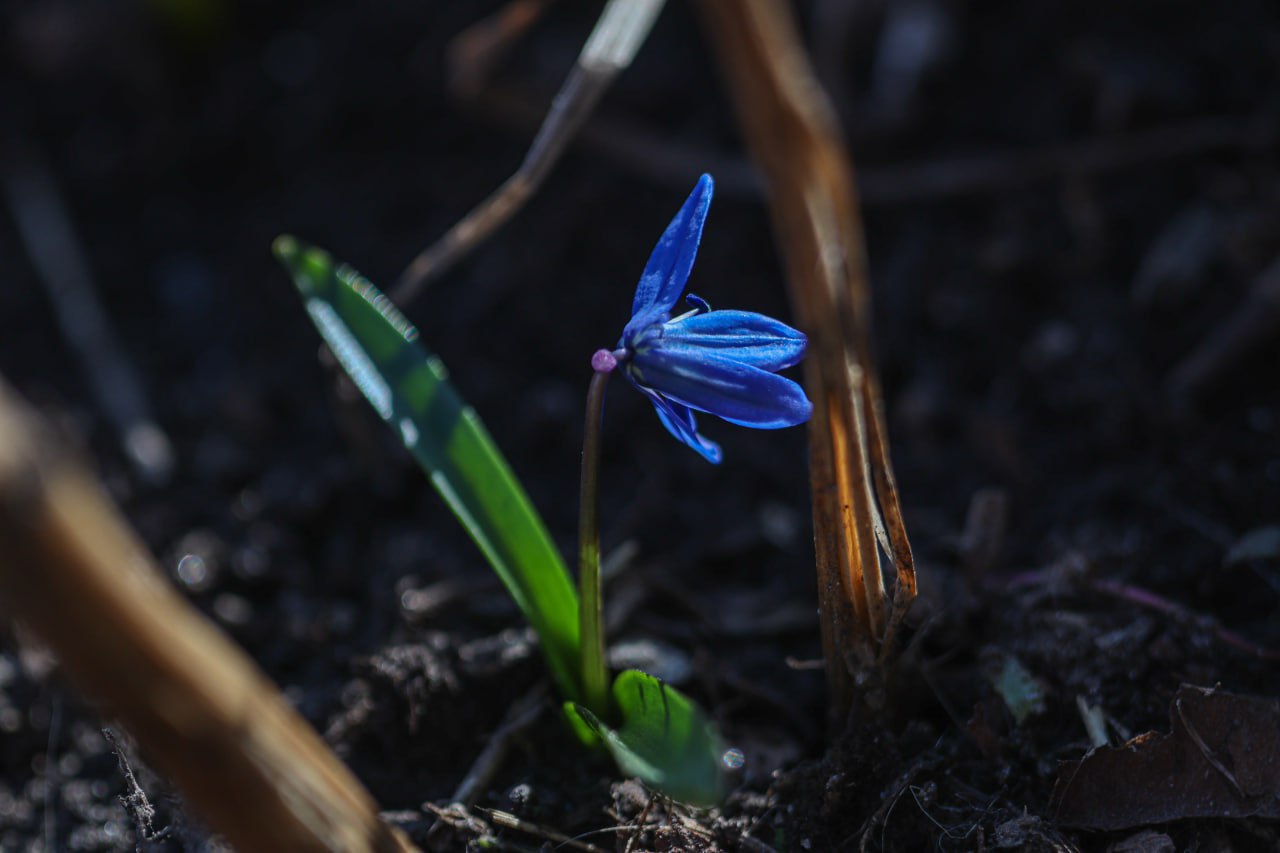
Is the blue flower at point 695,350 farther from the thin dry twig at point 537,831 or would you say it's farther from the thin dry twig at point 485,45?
A: the thin dry twig at point 485,45

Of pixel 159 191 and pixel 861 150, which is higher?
pixel 159 191

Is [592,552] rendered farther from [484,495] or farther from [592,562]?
[484,495]

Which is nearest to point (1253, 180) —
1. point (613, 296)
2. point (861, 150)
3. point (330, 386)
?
point (861, 150)

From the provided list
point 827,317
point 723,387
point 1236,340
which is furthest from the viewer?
point 1236,340

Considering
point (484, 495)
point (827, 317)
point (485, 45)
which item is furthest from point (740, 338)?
point (485, 45)

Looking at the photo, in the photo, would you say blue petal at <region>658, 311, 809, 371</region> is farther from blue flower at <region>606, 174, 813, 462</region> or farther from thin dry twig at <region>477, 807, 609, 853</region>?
thin dry twig at <region>477, 807, 609, 853</region>

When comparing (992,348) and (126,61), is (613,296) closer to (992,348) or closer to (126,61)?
(992,348)

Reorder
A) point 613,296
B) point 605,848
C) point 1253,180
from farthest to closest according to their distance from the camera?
point 613,296
point 1253,180
point 605,848
